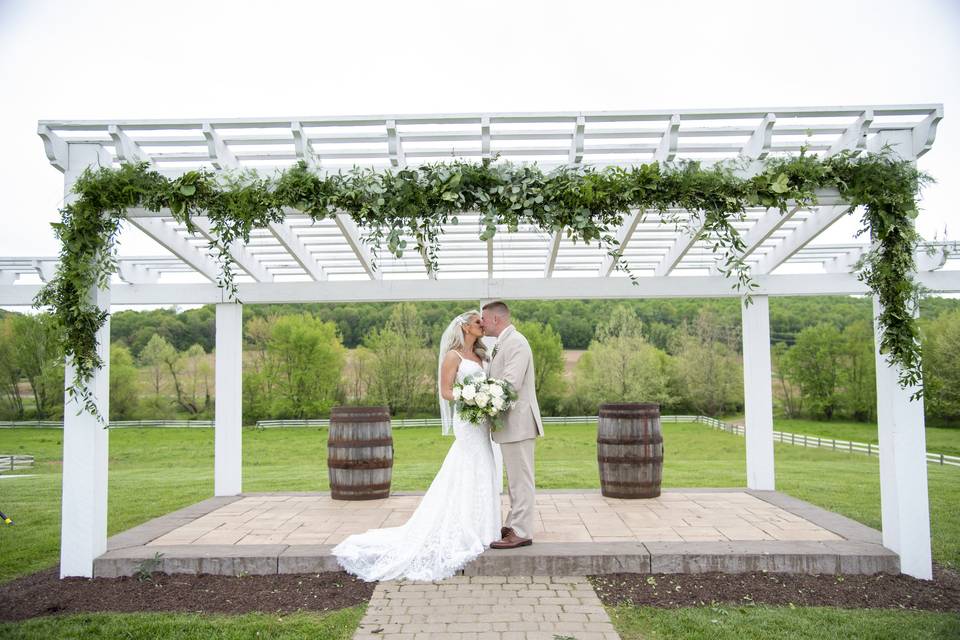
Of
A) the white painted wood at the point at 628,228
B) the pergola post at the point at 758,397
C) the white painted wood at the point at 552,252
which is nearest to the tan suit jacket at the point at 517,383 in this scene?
the white painted wood at the point at 628,228

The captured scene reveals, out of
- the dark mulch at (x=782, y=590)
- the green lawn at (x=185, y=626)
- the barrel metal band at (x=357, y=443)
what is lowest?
the dark mulch at (x=782, y=590)

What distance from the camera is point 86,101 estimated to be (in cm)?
1402

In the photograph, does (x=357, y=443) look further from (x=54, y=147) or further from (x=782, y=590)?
(x=782, y=590)

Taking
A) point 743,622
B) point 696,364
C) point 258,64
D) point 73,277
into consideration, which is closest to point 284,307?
point 696,364

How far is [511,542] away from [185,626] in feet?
7.53

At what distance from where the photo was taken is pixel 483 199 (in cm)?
489

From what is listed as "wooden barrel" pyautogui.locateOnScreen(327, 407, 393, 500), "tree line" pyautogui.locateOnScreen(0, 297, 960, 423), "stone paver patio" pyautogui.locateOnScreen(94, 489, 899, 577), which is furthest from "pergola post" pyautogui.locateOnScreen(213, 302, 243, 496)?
"tree line" pyautogui.locateOnScreen(0, 297, 960, 423)

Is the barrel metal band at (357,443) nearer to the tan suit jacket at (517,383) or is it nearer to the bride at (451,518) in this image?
the bride at (451,518)

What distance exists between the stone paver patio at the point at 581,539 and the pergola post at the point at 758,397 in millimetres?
559

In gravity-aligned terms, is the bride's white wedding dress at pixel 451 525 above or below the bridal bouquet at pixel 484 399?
below

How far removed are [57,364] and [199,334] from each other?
28.5 metres

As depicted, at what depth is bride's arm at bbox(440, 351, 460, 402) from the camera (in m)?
5.40

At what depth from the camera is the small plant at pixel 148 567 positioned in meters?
4.79

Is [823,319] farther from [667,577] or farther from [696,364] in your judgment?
[667,577]
